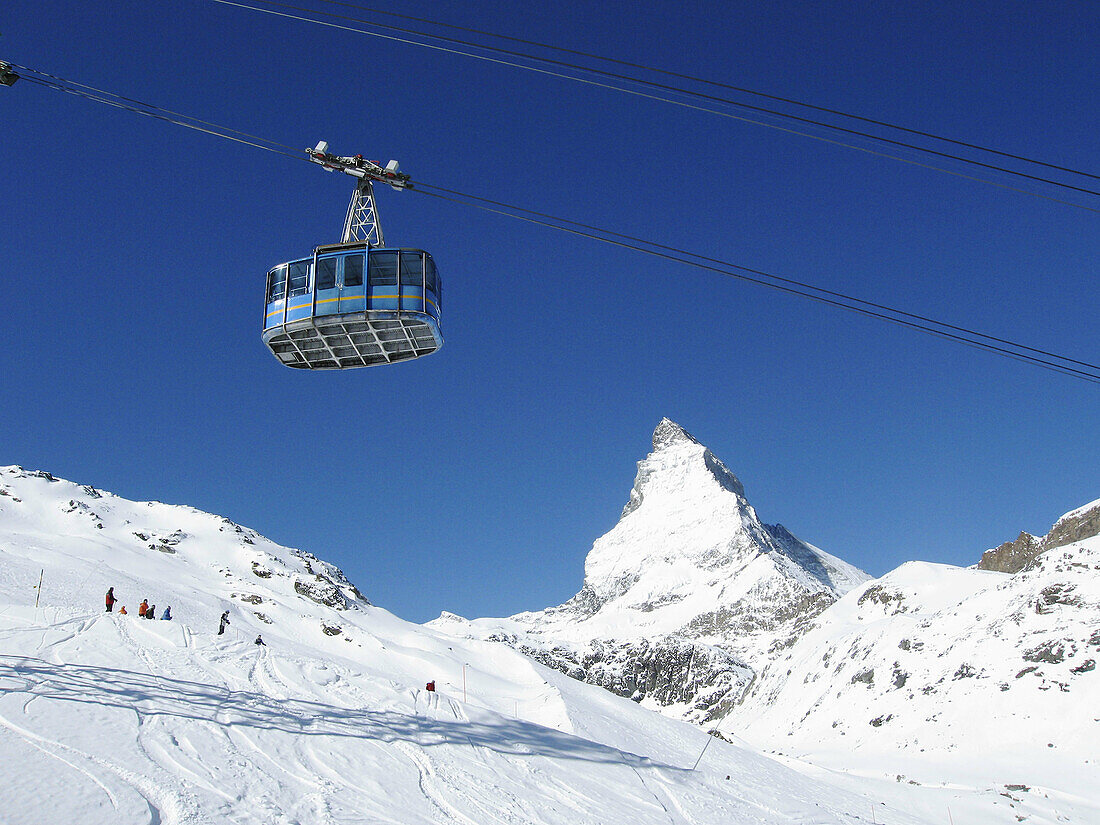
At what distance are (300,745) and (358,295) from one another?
12581 millimetres

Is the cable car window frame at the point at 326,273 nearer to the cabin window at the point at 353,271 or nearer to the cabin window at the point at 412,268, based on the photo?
the cabin window at the point at 353,271

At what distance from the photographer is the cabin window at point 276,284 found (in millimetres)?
25194

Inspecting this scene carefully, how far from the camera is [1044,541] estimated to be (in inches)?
4281

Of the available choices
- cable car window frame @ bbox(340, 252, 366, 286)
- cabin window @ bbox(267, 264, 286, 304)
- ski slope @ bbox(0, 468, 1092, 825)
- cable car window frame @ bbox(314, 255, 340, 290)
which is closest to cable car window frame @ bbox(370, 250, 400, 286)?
Result: cable car window frame @ bbox(340, 252, 366, 286)

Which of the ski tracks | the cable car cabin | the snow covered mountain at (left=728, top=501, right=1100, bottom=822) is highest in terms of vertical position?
the cable car cabin

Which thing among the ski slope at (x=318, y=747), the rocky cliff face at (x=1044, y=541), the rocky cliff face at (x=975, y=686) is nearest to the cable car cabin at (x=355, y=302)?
the ski slope at (x=318, y=747)

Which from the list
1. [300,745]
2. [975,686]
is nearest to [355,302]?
[300,745]

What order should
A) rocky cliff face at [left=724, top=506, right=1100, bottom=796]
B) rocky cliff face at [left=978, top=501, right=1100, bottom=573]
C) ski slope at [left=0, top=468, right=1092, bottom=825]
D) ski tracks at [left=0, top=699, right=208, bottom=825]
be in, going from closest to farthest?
ski tracks at [left=0, top=699, right=208, bottom=825]
ski slope at [left=0, top=468, right=1092, bottom=825]
rocky cliff face at [left=724, top=506, right=1100, bottom=796]
rocky cliff face at [left=978, top=501, right=1100, bottom=573]

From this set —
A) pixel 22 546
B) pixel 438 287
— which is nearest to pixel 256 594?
pixel 22 546

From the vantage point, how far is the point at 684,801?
75.0ft

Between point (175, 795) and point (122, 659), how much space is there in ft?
40.4

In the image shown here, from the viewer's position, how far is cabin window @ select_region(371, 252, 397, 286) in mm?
23828

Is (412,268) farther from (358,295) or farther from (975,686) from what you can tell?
(975,686)

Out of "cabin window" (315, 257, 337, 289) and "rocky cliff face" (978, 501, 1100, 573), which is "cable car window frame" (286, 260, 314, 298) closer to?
"cabin window" (315, 257, 337, 289)
